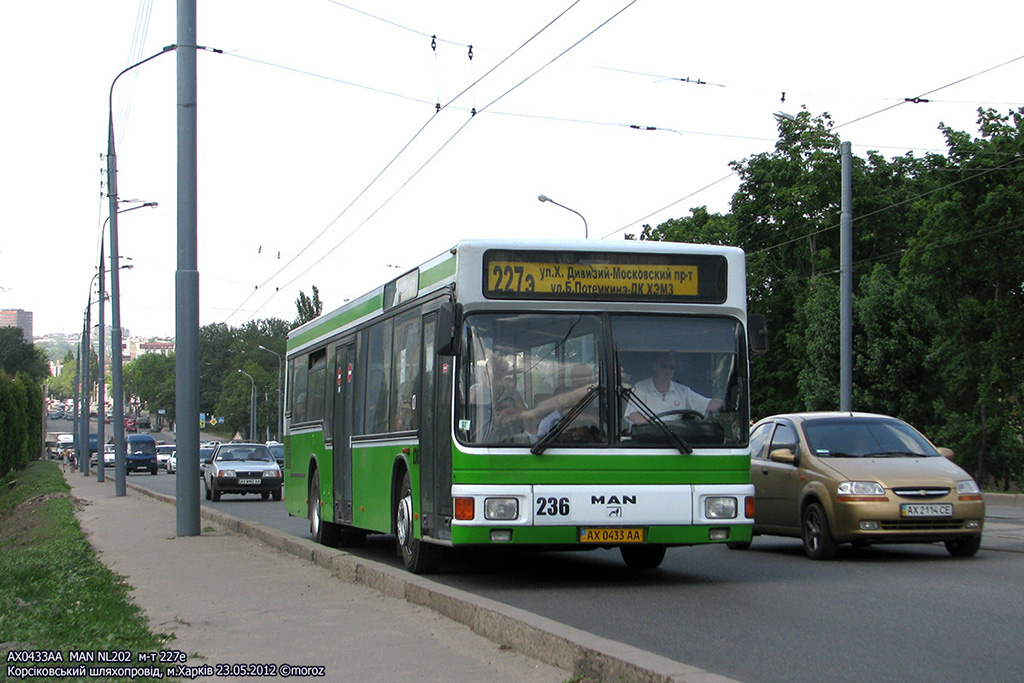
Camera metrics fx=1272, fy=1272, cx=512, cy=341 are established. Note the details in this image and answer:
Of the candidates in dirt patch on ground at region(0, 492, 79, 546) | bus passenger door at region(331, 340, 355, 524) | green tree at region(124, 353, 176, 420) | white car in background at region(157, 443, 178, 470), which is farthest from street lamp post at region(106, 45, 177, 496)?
green tree at region(124, 353, 176, 420)

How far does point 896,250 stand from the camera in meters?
50.8

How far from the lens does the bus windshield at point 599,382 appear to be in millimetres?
10203

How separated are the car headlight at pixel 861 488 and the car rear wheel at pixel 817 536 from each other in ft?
1.54

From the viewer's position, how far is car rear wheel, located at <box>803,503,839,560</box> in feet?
41.9

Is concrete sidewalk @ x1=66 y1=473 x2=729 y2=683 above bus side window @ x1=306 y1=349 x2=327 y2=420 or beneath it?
beneath

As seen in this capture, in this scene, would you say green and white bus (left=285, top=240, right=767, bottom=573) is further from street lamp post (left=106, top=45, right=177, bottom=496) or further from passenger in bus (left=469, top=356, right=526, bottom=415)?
street lamp post (left=106, top=45, right=177, bottom=496)

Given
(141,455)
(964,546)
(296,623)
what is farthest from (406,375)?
(141,455)

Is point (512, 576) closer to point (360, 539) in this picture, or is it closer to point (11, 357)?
point (360, 539)

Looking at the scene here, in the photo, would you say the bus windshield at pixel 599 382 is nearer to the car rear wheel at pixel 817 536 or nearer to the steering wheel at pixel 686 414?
the steering wheel at pixel 686 414

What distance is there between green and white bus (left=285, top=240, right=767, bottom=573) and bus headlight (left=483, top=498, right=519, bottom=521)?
0.01 meters

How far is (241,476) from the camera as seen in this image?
111ft

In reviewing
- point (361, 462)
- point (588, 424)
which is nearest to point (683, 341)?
point (588, 424)

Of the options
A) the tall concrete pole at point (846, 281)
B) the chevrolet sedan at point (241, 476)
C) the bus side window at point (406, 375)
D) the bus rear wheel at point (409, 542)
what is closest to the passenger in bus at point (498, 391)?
the bus side window at point (406, 375)

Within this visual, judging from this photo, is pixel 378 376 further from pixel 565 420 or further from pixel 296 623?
pixel 296 623
